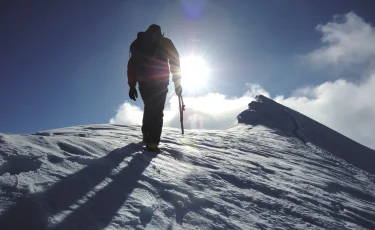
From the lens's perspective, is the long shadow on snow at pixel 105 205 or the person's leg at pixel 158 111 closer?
the long shadow on snow at pixel 105 205

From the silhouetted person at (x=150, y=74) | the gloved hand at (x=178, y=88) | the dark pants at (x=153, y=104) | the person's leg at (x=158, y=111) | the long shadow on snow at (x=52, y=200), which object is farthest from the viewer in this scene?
the gloved hand at (x=178, y=88)

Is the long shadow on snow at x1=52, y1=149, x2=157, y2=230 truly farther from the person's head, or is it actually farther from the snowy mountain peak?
the snowy mountain peak

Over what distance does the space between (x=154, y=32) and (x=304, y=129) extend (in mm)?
8501

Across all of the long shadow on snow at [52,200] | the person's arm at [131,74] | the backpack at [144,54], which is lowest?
the long shadow on snow at [52,200]

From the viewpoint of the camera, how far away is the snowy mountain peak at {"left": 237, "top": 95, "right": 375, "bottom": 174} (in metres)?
10.4

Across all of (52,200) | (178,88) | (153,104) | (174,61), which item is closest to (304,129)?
(178,88)

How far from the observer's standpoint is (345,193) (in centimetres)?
586

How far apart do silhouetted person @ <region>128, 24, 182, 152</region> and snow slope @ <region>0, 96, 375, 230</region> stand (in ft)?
2.90

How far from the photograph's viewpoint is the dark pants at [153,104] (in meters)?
6.39

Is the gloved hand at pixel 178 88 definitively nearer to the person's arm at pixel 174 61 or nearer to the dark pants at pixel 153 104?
the person's arm at pixel 174 61

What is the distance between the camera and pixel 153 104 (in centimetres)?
652

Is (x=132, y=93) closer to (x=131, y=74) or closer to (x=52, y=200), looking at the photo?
(x=131, y=74)

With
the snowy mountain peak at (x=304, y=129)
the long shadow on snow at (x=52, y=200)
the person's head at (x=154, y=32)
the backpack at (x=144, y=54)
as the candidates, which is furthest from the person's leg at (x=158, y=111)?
the snowy mountain peak at (x=304, y=129)

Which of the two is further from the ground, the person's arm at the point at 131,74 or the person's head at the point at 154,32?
the person's head at the point at 154,32
